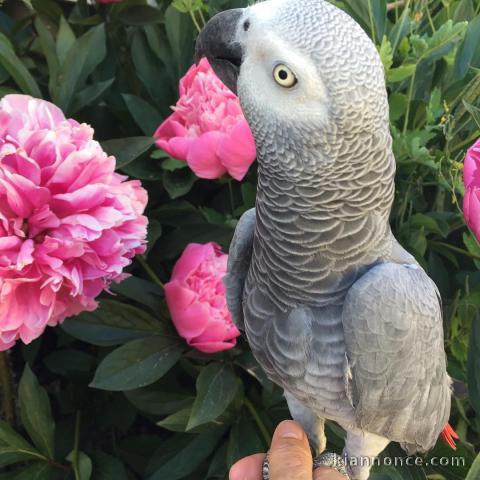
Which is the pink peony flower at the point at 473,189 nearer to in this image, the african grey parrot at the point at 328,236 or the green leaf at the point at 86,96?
the african grey parrot at the point at 328,236

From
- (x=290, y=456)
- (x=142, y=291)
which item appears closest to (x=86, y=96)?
(x=142, y=291)

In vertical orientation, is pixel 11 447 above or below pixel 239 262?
below

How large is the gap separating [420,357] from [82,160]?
30 centimetres

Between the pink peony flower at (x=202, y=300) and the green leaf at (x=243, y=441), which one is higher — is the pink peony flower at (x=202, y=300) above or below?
above

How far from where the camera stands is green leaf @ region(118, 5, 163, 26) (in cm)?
65

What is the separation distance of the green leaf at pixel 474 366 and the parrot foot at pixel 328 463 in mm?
151

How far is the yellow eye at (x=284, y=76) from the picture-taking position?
0.30 metres

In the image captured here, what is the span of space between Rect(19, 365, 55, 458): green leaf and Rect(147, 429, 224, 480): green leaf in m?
0.12

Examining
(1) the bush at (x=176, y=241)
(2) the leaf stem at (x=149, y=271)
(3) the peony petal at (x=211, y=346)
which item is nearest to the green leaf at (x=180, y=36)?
(1) the bush at (x=176, y=241)

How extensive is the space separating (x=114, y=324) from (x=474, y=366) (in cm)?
37

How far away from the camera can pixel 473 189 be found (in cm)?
39

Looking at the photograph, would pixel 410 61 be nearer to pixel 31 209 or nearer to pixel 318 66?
pixel 318 66

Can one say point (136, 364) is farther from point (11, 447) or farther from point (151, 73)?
point (151, 73)

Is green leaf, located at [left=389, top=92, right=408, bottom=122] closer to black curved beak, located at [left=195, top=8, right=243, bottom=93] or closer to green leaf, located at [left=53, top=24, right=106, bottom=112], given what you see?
black curved beak, located at [left=195, top=8, right=243, bottom=93]
